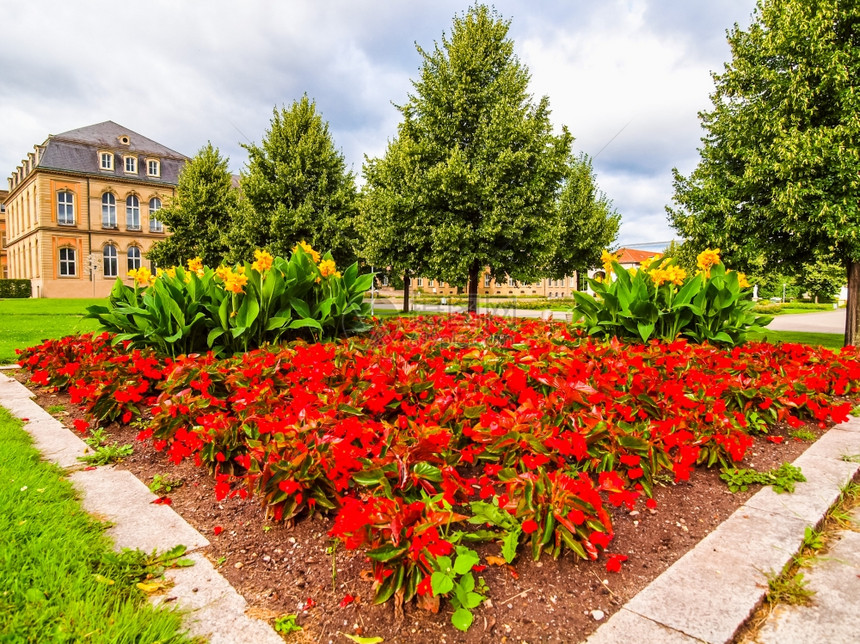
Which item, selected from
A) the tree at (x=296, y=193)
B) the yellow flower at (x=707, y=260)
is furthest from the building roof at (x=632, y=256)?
the yellow flower at (x=707, y=260)

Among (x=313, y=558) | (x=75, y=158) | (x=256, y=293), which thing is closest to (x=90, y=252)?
(x=75, y=158)

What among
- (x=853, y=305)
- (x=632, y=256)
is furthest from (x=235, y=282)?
(x=632, y=256)

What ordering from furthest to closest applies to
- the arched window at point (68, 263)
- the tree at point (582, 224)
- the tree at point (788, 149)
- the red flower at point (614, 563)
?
1. the arched window at point (68, 263)
2. the tree at point (582, 224)
3. the tree at point (788, 149)
4. the red flower at point (614, 563)

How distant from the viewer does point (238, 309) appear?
15.0ft

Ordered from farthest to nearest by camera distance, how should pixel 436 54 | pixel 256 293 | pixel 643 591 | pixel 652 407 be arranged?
pixel 436 54
pixel 256 293
pixel 652 407
pixel 643 591

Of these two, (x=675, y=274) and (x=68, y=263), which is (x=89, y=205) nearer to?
(x=68, y=263)

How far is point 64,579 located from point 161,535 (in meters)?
0.40

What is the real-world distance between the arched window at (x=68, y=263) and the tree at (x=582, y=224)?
37915mm

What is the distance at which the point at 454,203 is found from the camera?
1189cm

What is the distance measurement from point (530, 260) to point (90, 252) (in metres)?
39.5

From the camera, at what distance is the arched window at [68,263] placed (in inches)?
1447

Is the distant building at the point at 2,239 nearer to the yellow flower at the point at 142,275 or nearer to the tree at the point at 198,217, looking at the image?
the tree at the point at 198,217

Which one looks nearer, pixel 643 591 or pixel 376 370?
pixel 643 591

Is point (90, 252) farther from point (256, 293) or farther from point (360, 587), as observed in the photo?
point (360, 587)
